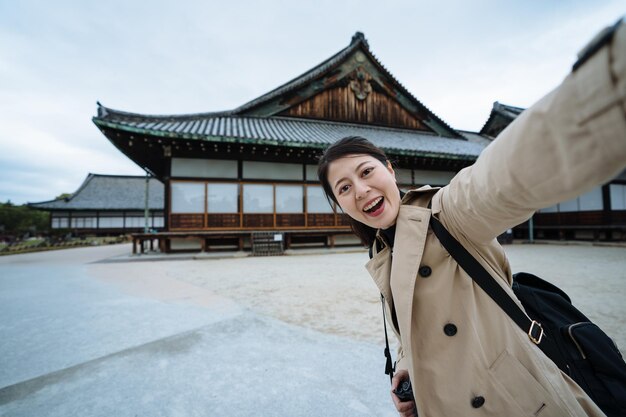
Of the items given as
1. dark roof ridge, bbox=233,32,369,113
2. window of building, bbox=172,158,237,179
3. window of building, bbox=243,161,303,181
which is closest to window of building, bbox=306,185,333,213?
window of building, bbox=243,161,303,181

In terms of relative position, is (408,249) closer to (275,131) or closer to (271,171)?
(271,171)

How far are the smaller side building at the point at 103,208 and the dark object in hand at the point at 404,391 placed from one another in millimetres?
28778

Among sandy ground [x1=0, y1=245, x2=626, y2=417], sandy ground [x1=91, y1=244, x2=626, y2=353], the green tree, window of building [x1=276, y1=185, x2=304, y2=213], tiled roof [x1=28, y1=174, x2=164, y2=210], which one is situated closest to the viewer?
sandy ground [x1=0, y1=245, x2=626, y2=417]

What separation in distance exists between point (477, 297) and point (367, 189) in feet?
1.70

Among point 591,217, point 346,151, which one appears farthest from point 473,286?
point 591,217

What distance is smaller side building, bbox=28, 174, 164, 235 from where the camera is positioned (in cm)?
2589

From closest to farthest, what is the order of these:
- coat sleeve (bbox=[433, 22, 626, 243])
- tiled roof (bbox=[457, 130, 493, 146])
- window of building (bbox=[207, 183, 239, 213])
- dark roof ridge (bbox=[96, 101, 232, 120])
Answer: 1. coat sleeve (bbox=[433, 22, 626, 243])
2. dark roof ridge (bbox=[96, 101, 232, 120])
3. window of building (bbox=[207, 183, 239, 213])
4. tiled roof (bbox=[457, 130, 493, 146])

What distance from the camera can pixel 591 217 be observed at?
11680mm

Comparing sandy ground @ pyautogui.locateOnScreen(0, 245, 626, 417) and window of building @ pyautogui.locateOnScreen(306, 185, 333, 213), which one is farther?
window of building @ pyautogui.locateOnScreen(306, 185, 333, 213)

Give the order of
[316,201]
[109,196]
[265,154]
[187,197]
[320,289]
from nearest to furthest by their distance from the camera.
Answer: [320,289]
[187,197]
[265,154]
[316,201]
[109,196]

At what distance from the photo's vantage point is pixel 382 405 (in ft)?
5.41

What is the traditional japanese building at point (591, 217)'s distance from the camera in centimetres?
1130

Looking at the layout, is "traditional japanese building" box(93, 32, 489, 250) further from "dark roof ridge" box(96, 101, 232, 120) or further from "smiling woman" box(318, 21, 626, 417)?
"smiling woman" box(318, 21, 626, 417)

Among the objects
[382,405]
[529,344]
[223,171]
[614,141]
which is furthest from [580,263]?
[223,171]
